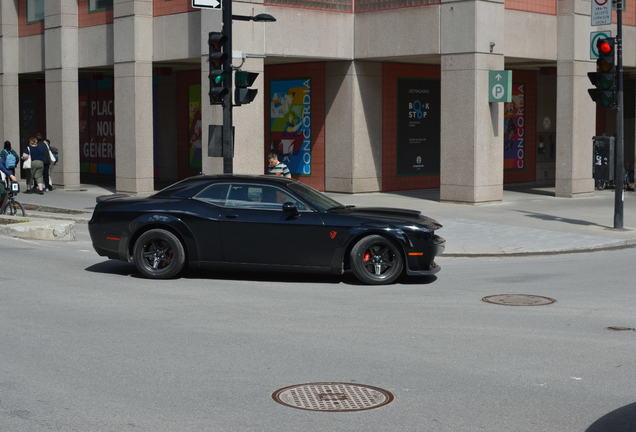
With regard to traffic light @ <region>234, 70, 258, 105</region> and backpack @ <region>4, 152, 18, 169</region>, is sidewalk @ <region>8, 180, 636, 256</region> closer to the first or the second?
backpack @ <region>4, 152, 18, 169</region>

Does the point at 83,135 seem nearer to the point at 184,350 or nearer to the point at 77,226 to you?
the point at 77,226

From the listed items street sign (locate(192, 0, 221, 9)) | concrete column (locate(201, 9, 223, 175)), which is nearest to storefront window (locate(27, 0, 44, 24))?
concrete column (locate(201, 9, 223, 175))

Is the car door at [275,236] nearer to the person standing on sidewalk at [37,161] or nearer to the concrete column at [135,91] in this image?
the concrete column at [135,91]

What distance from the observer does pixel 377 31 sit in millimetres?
27781

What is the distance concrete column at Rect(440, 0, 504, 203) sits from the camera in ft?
81.8

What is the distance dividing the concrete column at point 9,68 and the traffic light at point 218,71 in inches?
734

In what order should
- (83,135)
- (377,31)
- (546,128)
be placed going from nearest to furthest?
(377,31)
(546,128)
(83,135)

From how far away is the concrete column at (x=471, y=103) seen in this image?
81.8 ft

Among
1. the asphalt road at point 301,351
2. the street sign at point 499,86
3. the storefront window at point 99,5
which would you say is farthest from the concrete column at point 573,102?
the asphalt road at point 301,351

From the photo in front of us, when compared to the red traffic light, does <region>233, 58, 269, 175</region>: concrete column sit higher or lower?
lower

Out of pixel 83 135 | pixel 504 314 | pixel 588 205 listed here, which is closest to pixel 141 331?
pixel 504 314

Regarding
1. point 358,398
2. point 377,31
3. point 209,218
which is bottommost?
point 358,398

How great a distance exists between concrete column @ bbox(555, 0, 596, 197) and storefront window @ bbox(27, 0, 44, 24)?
1709cm

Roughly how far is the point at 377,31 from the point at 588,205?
7.52m
